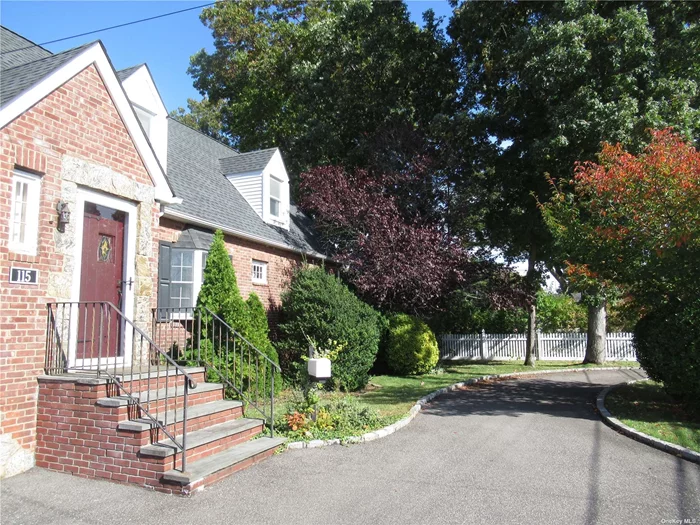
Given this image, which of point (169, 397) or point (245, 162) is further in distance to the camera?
point (245, 162)

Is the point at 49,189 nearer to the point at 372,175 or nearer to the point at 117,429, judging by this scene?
the point at 117,429

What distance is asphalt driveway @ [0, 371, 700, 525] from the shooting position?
4727 millimetres

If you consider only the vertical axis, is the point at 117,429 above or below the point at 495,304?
below

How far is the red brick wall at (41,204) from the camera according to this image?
5812mm

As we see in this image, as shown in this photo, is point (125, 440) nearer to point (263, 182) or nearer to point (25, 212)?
point (25, 212)

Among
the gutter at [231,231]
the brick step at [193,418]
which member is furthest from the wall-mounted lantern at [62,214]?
the brick step at [193,418]

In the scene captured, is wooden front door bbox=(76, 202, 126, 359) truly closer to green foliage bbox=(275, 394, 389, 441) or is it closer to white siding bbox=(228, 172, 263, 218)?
green foliage bbox=(275, 394, 389, 441)

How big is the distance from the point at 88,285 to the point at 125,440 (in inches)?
105

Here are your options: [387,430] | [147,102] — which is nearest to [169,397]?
[387,430]

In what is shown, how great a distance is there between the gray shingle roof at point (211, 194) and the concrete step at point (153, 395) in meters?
3.82

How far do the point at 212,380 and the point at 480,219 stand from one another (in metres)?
12.6

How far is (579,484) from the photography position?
5.59 metres

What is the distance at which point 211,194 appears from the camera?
40.4 ft

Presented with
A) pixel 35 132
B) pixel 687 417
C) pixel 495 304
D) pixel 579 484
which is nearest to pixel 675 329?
pixel 687 417
